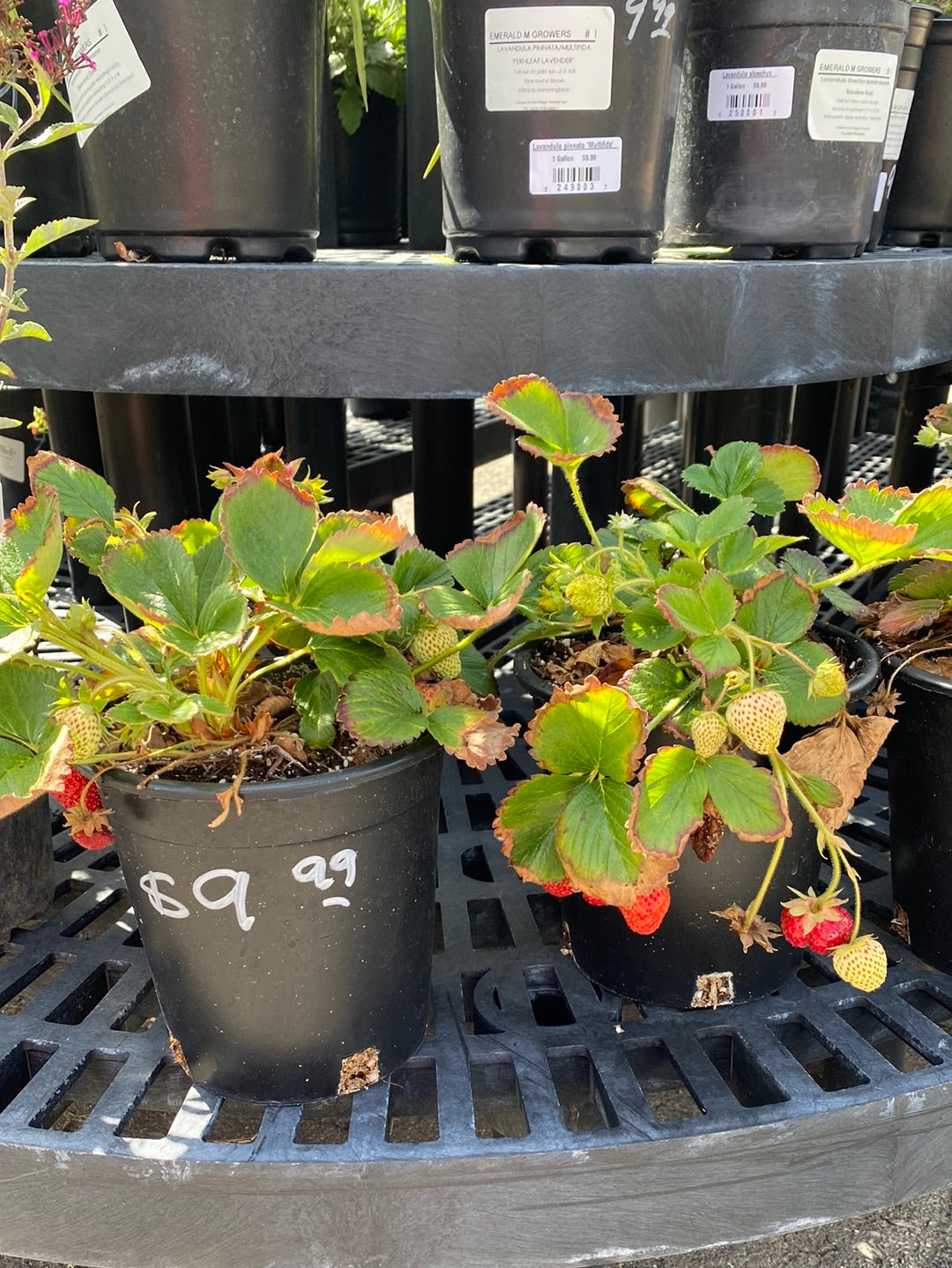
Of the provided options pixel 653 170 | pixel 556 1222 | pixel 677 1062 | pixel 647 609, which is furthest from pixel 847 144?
pixel 556 1222

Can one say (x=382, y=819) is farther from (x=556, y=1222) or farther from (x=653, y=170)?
(x=653, y=170)

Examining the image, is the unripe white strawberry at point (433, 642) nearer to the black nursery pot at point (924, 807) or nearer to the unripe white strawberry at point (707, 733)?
the unripe white strawberry at point (707, 733)

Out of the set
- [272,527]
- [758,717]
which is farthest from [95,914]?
[758,717]

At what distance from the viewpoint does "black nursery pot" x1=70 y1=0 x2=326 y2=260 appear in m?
0.78

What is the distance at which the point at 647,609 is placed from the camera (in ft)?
2.30

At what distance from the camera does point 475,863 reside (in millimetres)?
1038

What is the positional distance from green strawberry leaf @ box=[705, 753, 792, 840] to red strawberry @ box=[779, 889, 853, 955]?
68 mm

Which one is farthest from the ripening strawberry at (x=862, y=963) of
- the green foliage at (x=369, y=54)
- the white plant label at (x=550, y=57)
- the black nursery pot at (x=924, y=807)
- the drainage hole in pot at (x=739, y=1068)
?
the green foliage at (x=369, y=54)

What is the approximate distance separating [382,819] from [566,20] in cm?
59

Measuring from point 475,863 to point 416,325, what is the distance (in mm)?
551

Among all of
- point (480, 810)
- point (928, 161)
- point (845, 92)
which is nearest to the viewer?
point (845, 92)

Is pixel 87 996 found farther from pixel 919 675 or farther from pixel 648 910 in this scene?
pixel 919 675

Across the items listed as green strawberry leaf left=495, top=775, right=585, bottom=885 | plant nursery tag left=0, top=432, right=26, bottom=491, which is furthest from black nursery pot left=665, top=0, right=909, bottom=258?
plant nursery tag left=0, top=432, right=26, bottom=491

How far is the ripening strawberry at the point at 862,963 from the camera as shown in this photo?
64 cm
